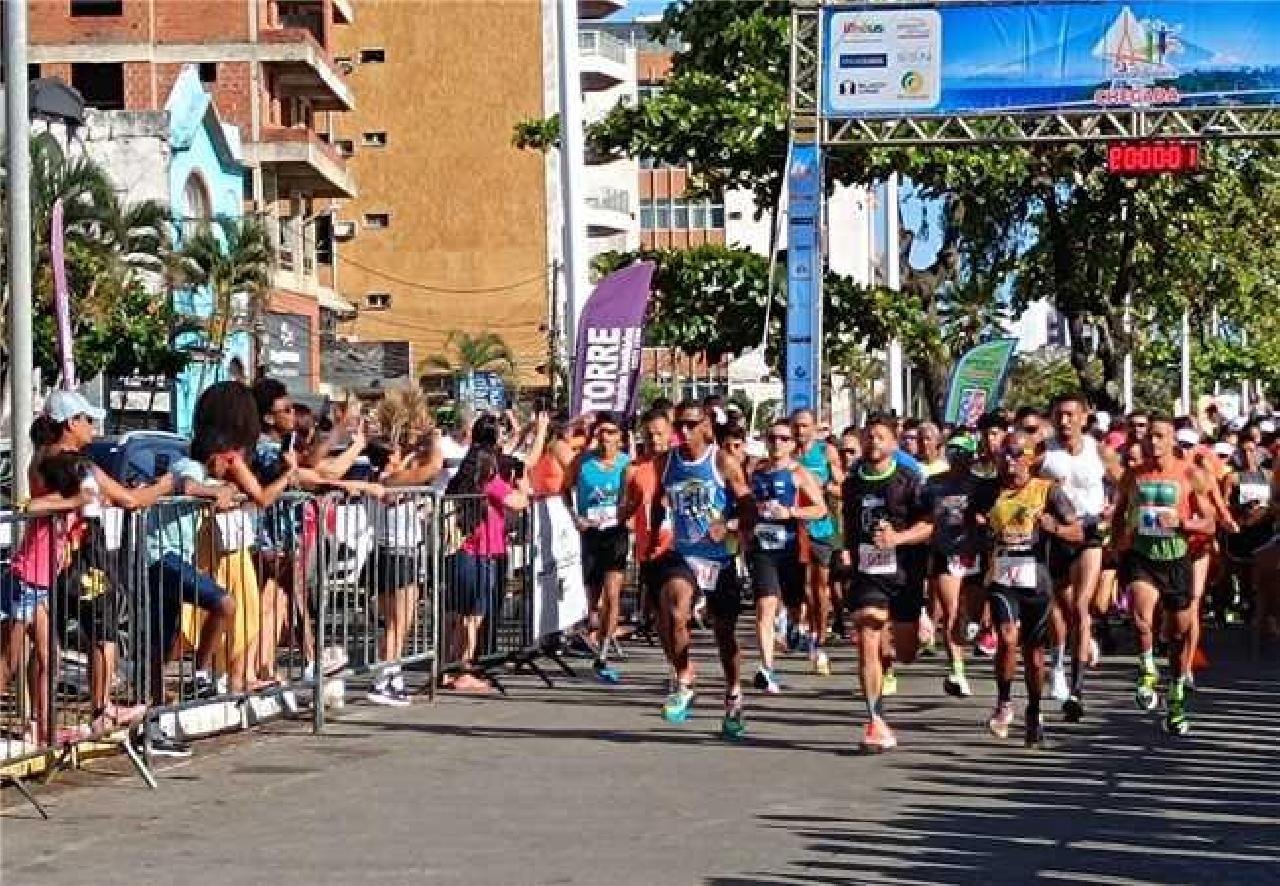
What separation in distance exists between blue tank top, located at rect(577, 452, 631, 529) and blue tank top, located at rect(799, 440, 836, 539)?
1344 mm

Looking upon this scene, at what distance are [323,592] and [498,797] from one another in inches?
109

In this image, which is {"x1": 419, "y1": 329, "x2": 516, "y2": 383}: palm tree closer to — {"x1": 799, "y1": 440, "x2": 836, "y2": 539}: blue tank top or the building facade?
the building facade

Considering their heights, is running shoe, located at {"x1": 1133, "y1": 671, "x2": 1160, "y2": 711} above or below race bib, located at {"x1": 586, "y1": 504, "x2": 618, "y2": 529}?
below

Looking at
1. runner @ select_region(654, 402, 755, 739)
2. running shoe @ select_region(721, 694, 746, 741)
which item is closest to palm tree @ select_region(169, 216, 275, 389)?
runner @ select_region(654, 402, 755, 739)

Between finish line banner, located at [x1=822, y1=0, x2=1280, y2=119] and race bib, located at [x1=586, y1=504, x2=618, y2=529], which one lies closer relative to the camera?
race bib, located at [x1=586, y1=504, x2=618, y2=529]

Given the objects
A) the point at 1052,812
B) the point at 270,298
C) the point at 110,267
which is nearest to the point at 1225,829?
the point at 1052,812

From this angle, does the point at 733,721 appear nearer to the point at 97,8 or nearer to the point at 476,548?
the point at 476,548

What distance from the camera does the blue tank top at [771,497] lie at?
17.3 m

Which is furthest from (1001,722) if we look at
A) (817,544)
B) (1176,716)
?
(817,544)

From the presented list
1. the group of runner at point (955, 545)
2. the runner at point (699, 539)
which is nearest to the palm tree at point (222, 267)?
the group of runner at point (955, 545)

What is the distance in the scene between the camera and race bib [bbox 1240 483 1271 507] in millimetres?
22562

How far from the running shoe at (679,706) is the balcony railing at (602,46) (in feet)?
253

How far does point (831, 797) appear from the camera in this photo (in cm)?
1197

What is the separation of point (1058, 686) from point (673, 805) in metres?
5.17
